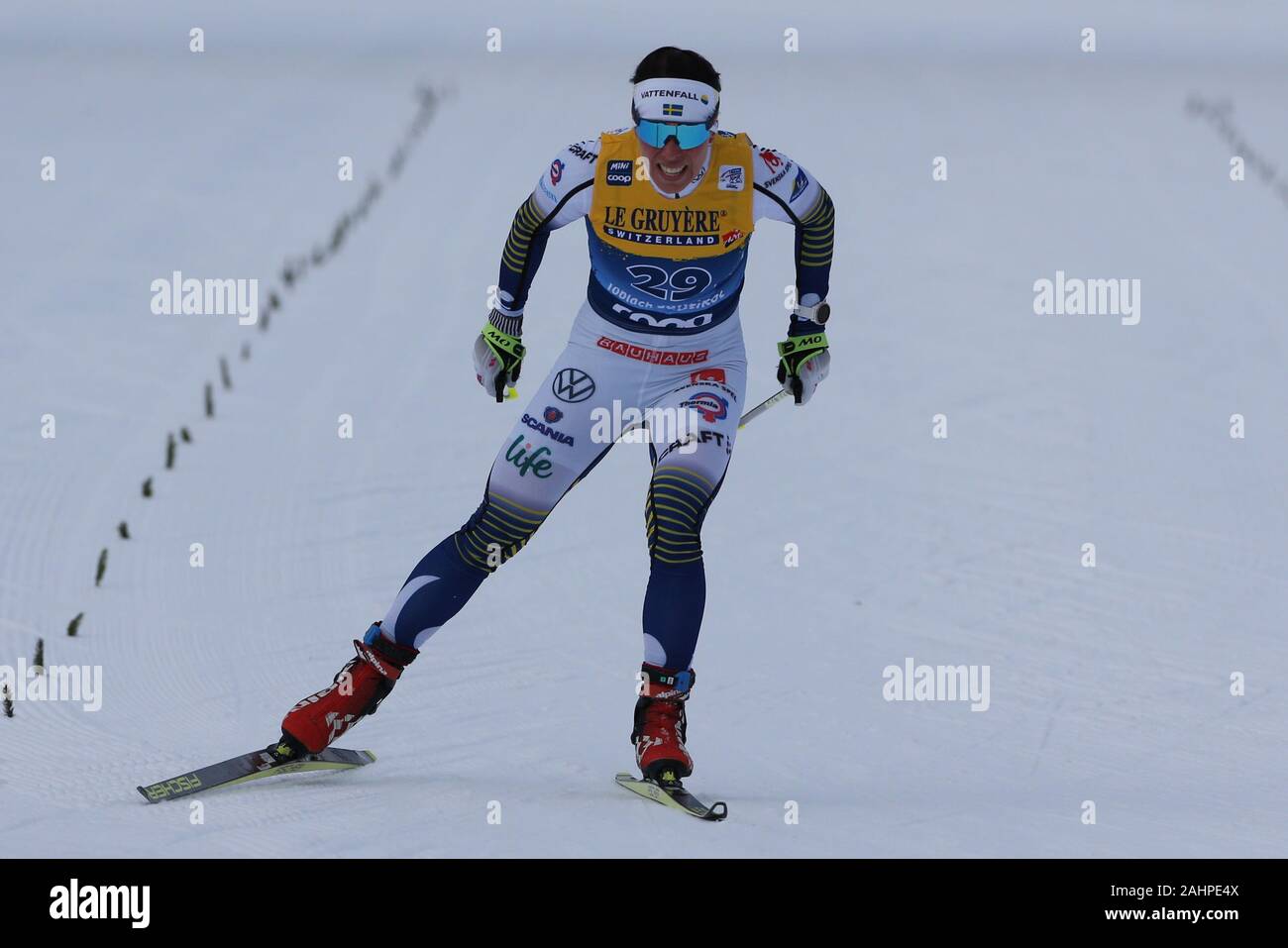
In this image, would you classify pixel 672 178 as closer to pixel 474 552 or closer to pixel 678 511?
pixel 678 511

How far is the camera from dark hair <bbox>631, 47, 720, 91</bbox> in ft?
16.6

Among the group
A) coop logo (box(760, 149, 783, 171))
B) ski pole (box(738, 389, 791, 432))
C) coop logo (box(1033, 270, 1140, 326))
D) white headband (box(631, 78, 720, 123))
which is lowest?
ski pole (box(738, 389, 791, 432))

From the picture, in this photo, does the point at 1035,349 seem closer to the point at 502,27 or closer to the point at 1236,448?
the point at 1236,448

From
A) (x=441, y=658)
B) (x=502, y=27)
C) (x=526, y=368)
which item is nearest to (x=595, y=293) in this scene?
(x=441, y=658)

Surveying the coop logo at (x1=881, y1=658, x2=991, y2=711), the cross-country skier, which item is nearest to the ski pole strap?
the cross-country skier

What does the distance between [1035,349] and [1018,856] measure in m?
6.72

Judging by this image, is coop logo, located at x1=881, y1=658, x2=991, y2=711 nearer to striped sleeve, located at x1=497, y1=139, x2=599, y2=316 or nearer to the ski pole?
the ski pole

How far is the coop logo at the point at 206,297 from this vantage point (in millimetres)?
11477

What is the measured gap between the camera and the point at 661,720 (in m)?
5.11

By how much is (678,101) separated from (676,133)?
0.09m

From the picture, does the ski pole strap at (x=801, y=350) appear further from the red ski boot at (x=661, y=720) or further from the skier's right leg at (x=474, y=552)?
the red ski boot at (x=661, y=720)

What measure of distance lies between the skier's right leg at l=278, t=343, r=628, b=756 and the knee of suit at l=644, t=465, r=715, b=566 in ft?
1.11

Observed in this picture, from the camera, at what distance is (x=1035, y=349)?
10.8m
